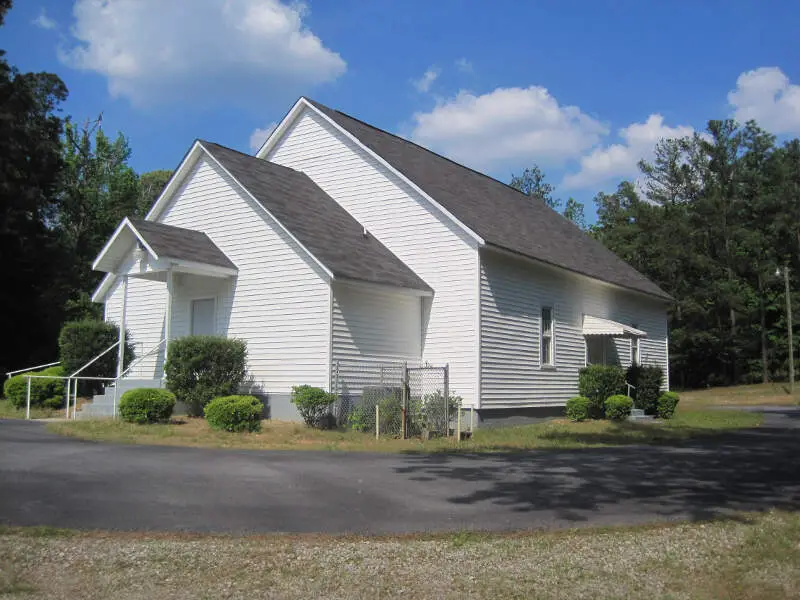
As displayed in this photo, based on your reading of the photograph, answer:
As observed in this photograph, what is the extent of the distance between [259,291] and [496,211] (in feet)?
Result: 31.2

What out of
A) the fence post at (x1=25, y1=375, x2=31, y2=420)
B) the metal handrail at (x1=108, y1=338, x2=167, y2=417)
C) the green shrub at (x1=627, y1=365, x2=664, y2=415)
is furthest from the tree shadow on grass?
the fence post at (x1=25, y1=375, x2=31, y2=420)

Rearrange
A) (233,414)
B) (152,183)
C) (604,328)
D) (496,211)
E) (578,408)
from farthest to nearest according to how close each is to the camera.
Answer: (152,183) → (496,211) → (604,328) → (578,408) → (233,414)

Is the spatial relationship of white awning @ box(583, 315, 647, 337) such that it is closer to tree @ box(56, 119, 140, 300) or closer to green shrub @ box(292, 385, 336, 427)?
green shrub @ box(292, 385, 336, 427)

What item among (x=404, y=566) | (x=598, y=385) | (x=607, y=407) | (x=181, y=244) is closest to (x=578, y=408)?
(x=607, y=407)

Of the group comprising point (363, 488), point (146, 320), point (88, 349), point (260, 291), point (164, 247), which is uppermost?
point (164, 247)

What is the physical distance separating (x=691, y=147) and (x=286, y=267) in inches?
2112

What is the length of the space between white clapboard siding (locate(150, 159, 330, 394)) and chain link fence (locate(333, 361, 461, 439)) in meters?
0.82

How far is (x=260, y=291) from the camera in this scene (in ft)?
64.5

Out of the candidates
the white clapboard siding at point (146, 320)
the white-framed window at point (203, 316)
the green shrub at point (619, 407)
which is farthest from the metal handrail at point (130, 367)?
the green shrub at point (619, 407)

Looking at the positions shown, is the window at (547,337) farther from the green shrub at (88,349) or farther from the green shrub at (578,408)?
the green shrub at (88,349)

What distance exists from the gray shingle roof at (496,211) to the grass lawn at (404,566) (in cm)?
1369

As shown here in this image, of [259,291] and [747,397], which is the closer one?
[259,291]

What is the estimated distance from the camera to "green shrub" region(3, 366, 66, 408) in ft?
68.8

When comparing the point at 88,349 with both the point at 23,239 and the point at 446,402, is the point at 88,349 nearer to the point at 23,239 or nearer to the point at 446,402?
the point at 446,402
